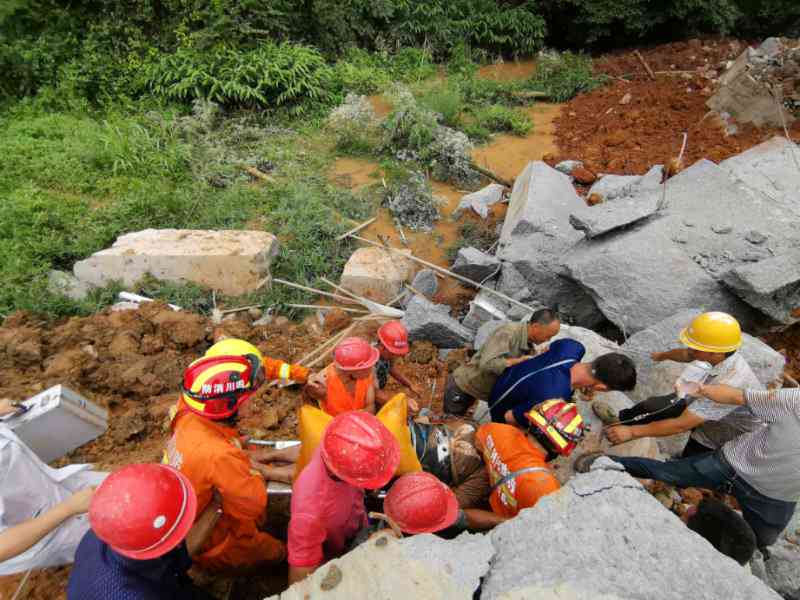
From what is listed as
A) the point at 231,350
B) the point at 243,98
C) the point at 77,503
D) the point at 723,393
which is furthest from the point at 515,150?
the point at 77,503

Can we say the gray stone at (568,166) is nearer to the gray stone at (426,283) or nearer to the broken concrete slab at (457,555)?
the gray stone at (426,283)

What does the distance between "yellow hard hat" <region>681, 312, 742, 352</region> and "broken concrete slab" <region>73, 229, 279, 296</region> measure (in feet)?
13.7

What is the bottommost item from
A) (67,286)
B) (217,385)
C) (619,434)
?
(67,286)

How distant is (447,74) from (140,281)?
8928 millimetres

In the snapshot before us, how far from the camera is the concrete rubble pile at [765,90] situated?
753 cm

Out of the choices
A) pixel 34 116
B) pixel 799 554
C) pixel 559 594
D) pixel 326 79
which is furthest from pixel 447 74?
pixel 559 594

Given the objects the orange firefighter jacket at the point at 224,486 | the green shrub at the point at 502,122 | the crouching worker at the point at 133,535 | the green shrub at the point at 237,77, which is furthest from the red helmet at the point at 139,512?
the green shrub at the point at 502,122

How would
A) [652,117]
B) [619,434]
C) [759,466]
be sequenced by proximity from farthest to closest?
[652,117], [619,434], [759,466]

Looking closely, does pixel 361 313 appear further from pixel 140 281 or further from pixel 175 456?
pixel 175 456

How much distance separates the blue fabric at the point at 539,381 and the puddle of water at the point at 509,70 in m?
10.0

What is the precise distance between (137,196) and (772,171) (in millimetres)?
7923

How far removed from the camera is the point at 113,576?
168cm

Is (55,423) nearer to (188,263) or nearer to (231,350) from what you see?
(231,350)

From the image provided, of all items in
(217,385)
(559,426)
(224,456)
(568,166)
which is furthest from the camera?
(568,166)
